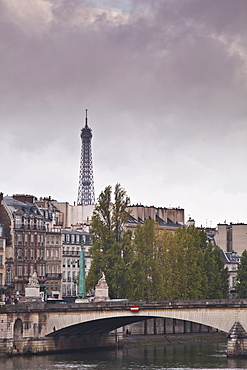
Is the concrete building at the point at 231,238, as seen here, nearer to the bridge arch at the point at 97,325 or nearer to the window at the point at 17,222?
the window at the point at 17,222

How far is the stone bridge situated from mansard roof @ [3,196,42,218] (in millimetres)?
31979

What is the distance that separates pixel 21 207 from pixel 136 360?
45379 mm

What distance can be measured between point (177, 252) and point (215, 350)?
18.0 metres

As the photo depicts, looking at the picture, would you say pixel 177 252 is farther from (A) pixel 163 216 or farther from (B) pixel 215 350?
(A) pixel 163 216

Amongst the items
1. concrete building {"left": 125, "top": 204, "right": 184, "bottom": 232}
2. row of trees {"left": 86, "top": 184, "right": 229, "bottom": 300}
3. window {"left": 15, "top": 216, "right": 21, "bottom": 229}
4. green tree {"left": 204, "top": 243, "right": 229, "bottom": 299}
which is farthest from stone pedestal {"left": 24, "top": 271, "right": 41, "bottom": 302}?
concrete building {"left": 125, "top": 204, "right": 184, "bottom": 232}

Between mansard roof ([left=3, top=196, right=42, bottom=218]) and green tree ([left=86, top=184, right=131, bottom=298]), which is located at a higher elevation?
mansard roof ([left=3, top=196, right=42, bottom=218])

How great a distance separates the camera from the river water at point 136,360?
85750 mm

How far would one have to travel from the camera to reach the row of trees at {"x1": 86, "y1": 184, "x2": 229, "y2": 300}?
108 meters

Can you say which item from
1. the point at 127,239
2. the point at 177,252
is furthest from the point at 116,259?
the point at 177,252

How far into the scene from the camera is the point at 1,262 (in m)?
128

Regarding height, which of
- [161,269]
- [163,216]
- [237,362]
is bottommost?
[237,362]

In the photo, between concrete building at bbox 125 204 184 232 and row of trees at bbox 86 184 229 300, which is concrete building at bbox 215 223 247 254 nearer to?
concrete building at bbox 125 204 184 232

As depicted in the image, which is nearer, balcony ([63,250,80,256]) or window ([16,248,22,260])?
window ([16,248,22,260])

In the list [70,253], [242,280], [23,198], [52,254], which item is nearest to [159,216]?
[70,253]
